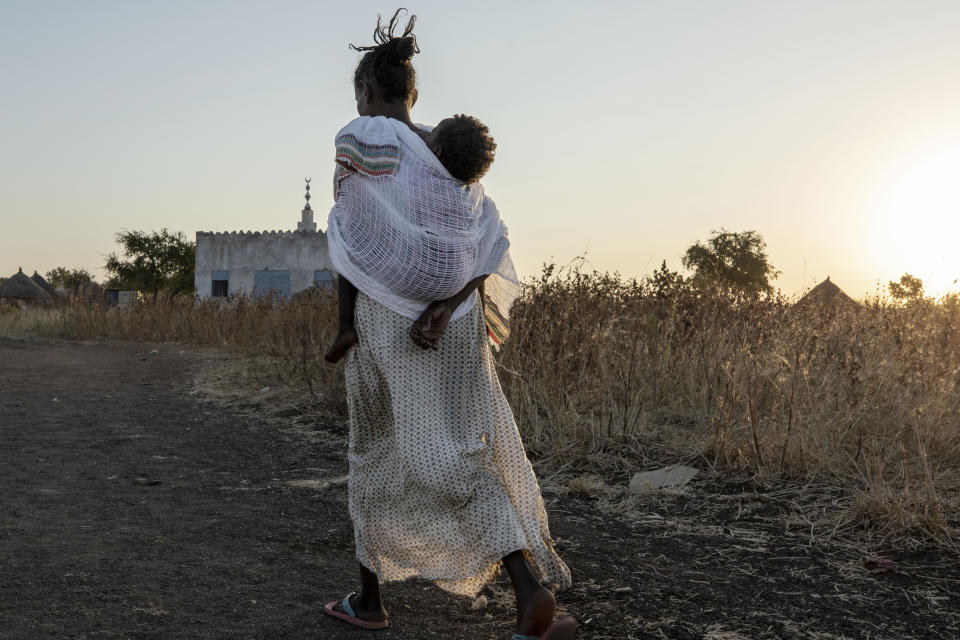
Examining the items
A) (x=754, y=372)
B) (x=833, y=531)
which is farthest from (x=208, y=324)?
(x=833, y=531)

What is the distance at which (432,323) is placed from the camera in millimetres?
2359

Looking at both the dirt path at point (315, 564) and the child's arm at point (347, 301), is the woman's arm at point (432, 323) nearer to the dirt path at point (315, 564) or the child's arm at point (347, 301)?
the child's arm at point (347, 301)

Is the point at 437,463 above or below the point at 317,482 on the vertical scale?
above

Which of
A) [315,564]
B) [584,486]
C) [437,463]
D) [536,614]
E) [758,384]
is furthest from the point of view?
[758,384]

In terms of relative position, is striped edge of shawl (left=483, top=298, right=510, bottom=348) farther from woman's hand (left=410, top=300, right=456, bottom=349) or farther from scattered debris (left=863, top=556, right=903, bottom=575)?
scattered debris (left=863, top=556, right=903, bottom=575)

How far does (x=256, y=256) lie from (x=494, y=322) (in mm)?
32493

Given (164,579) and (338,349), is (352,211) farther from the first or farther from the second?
(164,579)

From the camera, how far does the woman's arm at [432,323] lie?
7.71ft

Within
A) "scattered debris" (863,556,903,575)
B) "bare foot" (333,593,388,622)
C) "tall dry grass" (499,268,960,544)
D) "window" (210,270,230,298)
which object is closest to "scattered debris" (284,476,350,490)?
"tall dry grass" (499,268,960,544)

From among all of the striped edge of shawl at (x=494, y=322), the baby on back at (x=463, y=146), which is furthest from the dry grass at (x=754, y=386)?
the baby on back at (x=463, y=146)

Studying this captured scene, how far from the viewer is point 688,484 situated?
438 centimetres

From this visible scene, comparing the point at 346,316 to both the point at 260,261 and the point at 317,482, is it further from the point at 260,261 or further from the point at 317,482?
the point at 260,261

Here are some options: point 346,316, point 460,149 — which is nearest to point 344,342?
point 346,316

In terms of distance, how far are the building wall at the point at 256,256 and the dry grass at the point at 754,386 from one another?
2625 cm
